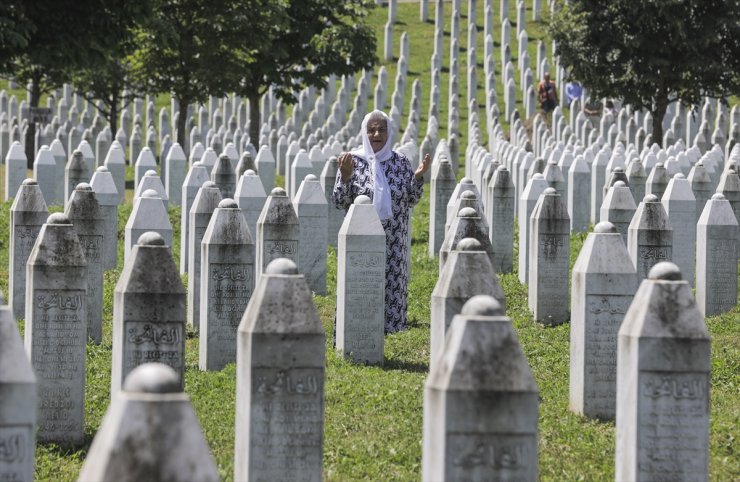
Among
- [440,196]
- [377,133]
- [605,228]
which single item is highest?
[377,133]

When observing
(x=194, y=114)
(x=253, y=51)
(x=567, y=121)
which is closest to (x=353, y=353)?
(x=253, y=51)

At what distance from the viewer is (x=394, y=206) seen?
1343 cm

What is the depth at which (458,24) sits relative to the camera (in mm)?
60031

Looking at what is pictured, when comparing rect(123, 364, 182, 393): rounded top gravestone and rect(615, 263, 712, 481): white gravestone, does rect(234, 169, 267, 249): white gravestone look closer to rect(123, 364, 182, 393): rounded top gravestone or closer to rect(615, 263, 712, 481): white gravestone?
rect(615, 263, 712, 481): white gravestone

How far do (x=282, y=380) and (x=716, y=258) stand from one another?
812cm

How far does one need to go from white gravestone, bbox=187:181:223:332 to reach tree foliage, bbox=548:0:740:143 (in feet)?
54.4

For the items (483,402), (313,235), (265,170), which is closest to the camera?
(483,402)

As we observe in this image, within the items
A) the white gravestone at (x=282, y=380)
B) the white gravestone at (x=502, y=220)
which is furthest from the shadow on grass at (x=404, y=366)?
the white gravestone at (x=502, y=220)

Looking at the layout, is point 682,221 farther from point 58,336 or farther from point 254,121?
point 254,121

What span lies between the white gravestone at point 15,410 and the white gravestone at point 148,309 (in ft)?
7.25

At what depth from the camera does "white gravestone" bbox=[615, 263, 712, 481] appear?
7383mm

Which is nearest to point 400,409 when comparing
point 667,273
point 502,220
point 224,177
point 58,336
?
point 58,336

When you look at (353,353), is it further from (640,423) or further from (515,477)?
(515,477)

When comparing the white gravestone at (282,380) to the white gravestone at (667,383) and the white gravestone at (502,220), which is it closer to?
the white gravestone at (667,383)
